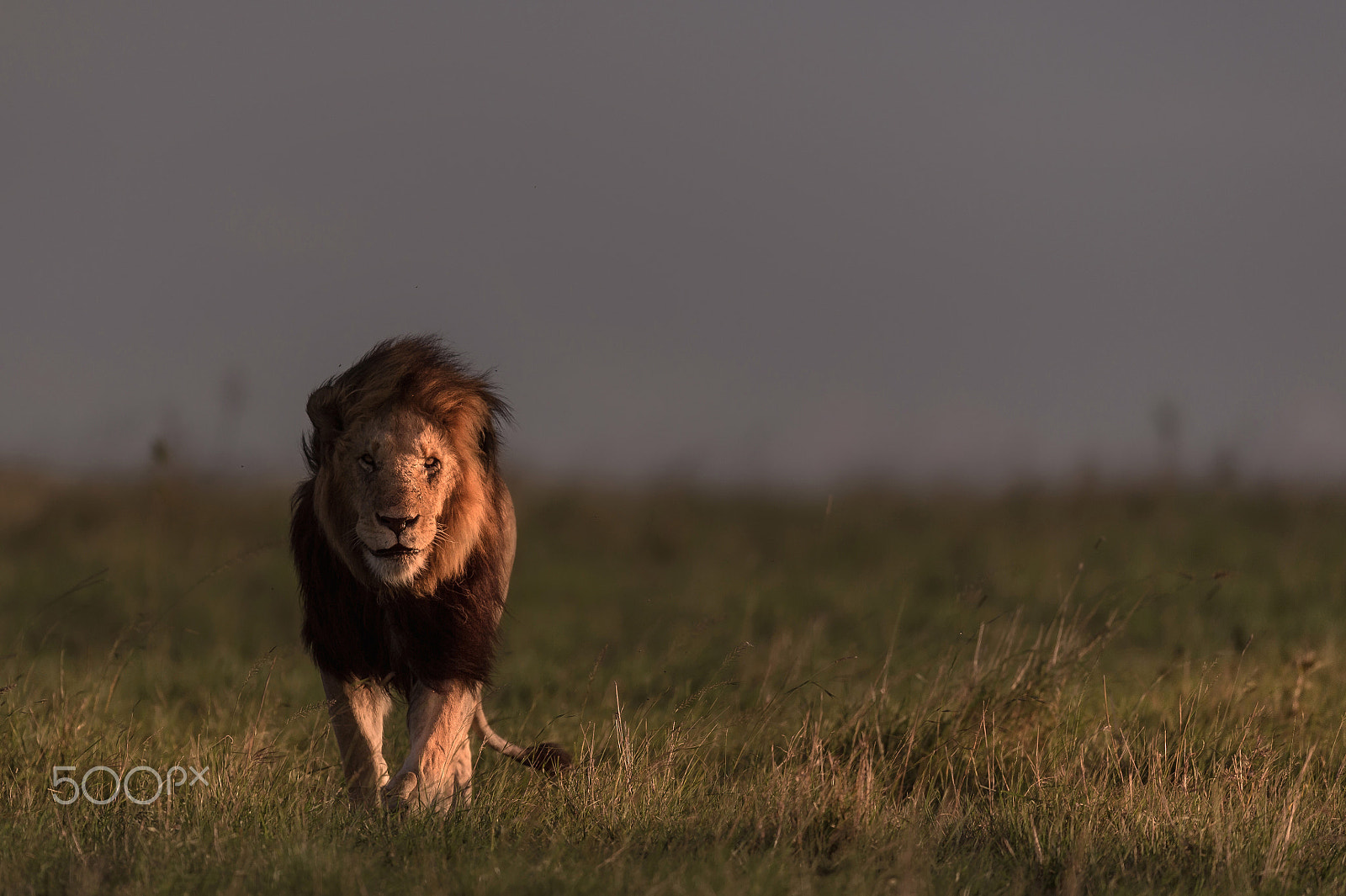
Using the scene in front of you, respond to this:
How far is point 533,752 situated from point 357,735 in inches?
23.5

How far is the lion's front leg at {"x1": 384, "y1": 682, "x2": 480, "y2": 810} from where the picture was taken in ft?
13.0

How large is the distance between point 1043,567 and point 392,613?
1011cm

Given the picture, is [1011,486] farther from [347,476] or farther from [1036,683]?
[347,476]

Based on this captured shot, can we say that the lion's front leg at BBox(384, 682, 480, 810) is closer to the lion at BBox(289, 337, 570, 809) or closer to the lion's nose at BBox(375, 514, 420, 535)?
the lion at BBox(289, 337, 570, 809)

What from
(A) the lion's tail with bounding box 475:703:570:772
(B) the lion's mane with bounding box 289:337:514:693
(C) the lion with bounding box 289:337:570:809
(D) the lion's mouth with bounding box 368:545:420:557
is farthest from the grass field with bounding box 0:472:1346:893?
(D) the lion's mouth with bounding box 368:545:420:557

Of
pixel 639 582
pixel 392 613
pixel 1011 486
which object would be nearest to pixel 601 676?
pixel 392 613

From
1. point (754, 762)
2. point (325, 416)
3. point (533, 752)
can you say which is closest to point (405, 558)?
point (325, 416)

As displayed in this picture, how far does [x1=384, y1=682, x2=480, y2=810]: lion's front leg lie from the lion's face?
0.47 m

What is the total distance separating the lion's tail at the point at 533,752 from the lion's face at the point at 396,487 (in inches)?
30.7

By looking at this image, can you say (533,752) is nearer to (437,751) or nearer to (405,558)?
(437,751)

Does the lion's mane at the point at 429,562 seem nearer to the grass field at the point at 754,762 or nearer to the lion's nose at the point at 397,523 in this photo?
the lion's nose at the point at 397,523

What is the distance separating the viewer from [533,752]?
4527mm

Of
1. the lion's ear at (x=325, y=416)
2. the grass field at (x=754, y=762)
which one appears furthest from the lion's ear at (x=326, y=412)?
the grass field at (x=754, y=762)

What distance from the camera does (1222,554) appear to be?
14.1 metres
